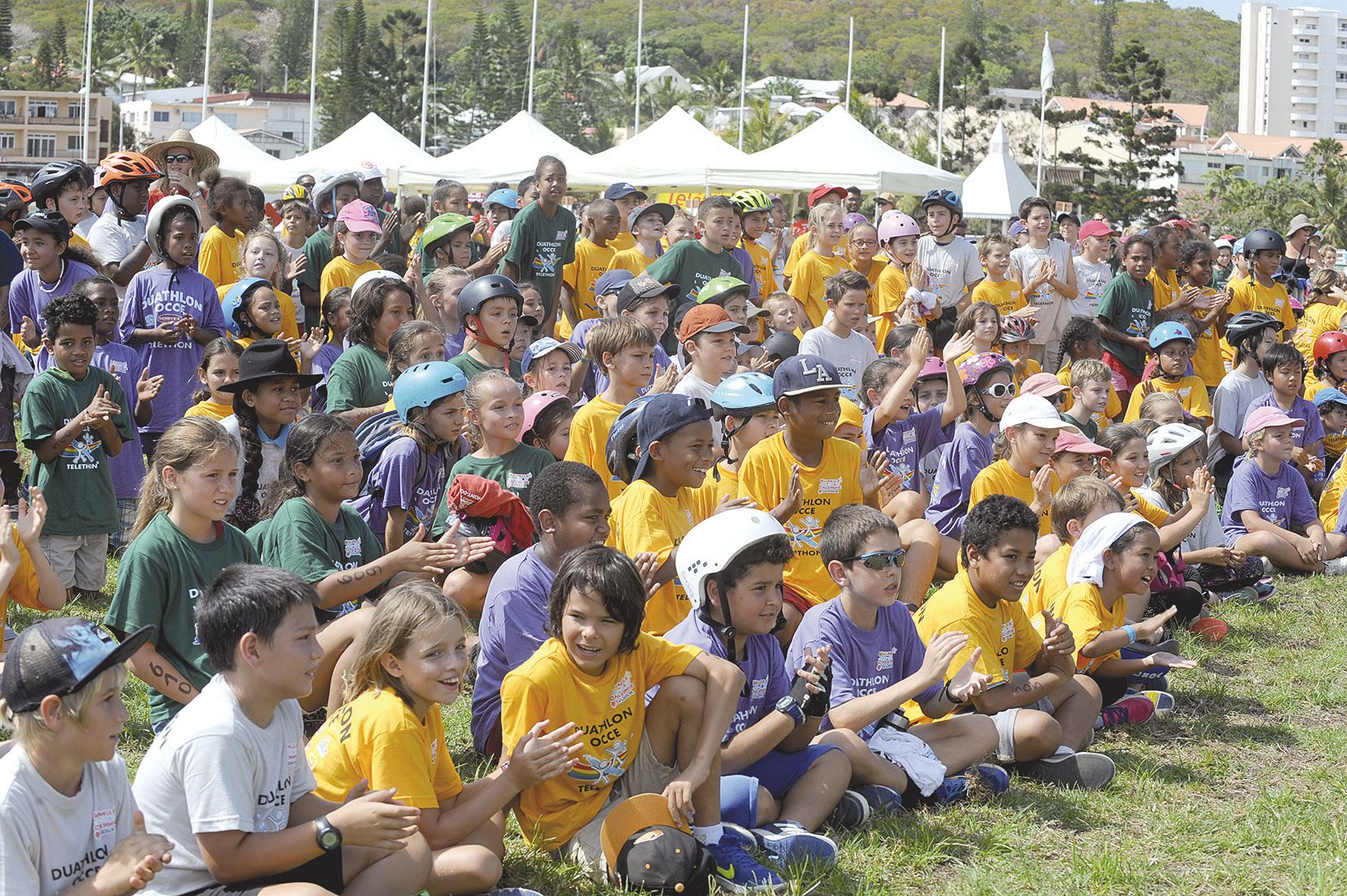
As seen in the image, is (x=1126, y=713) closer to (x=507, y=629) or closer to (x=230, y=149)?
(x=507, y=629)

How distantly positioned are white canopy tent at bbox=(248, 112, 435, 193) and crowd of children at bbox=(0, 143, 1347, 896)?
13.3 meters

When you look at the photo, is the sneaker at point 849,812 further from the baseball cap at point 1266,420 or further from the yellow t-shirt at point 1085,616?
the baseball cap at point 1266,420

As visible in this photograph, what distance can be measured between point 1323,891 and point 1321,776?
130 cm

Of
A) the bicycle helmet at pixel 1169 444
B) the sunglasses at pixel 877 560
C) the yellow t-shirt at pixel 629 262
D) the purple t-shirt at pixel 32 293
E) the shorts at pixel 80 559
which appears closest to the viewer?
the sunglasses at pixel 877 560

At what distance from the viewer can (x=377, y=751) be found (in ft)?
12.6

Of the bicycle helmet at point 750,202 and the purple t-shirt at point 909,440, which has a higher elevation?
the bicycle helmet at point 750,202

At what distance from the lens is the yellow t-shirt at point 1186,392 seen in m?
10.4

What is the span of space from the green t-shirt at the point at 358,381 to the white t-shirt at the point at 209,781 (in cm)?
404

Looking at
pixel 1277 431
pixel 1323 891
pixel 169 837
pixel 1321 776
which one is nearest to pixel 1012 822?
pixel 1323 891

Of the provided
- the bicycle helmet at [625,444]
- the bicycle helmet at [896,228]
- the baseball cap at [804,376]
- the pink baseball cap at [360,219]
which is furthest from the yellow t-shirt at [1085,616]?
the bicycle helmet at [896,228]

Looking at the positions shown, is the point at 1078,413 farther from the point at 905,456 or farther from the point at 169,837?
the point at 169,837

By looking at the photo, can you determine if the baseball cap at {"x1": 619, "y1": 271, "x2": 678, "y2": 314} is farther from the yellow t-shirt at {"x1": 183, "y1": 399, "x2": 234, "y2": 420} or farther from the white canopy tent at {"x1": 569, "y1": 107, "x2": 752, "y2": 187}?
the white canopy tent at {"x1": 569, "y1": 107, "x2": 752, "y2": 187}

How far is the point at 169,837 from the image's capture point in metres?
3.52

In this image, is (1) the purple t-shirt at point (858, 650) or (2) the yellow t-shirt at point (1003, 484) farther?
(2) the yellow t-shirt at point (1003, 484)
